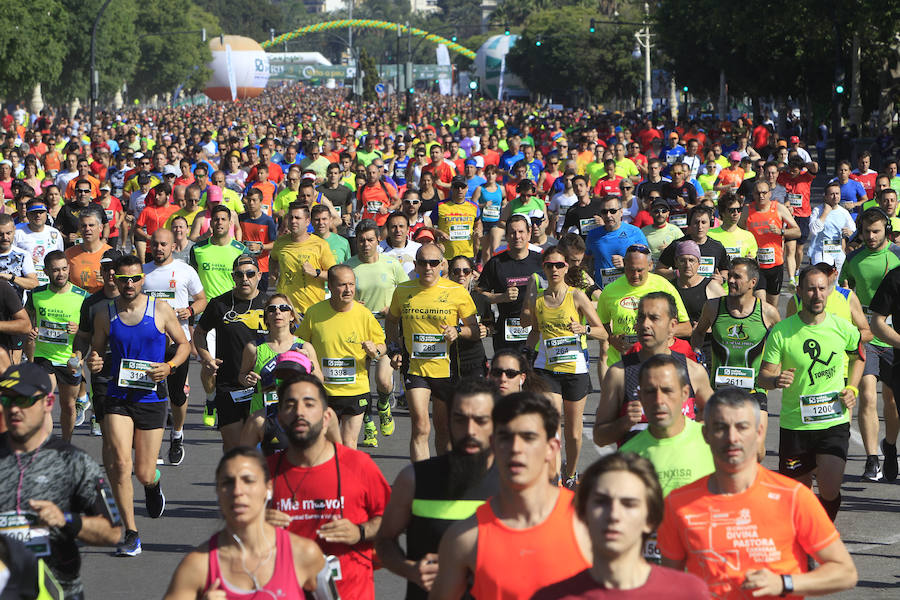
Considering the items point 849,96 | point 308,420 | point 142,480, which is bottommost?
point 142,480

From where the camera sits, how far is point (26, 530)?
5383 millimetres

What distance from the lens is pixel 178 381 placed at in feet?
36.2

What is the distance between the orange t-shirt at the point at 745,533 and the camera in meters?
5.04

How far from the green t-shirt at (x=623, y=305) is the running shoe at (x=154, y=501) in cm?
308

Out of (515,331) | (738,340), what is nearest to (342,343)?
(515,331)

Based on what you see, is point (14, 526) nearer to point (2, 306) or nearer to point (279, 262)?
point (2, 306)

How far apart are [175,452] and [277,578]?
262 inches

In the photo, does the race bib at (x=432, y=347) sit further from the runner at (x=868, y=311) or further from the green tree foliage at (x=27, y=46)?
the green tree foliage at (x=27, y=46)

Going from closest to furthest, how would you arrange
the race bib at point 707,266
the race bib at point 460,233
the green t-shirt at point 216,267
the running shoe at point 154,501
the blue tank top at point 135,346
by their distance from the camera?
the blue tank top at point 135,346 → the running shoe at point 154,501 → the race bib at point 707,266 → the green t-shirt at point 216,267 → the race bib at point 460,233

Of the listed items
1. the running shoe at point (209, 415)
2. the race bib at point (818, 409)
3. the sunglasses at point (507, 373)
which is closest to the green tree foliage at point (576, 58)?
the running shoe at point (209, 415)

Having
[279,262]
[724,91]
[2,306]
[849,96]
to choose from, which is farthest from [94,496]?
[724,91]

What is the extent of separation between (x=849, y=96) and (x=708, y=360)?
126ft

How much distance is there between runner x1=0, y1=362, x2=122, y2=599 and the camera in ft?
17.7

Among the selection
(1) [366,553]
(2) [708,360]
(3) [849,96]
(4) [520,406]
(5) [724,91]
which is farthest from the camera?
(5) [724,91]
